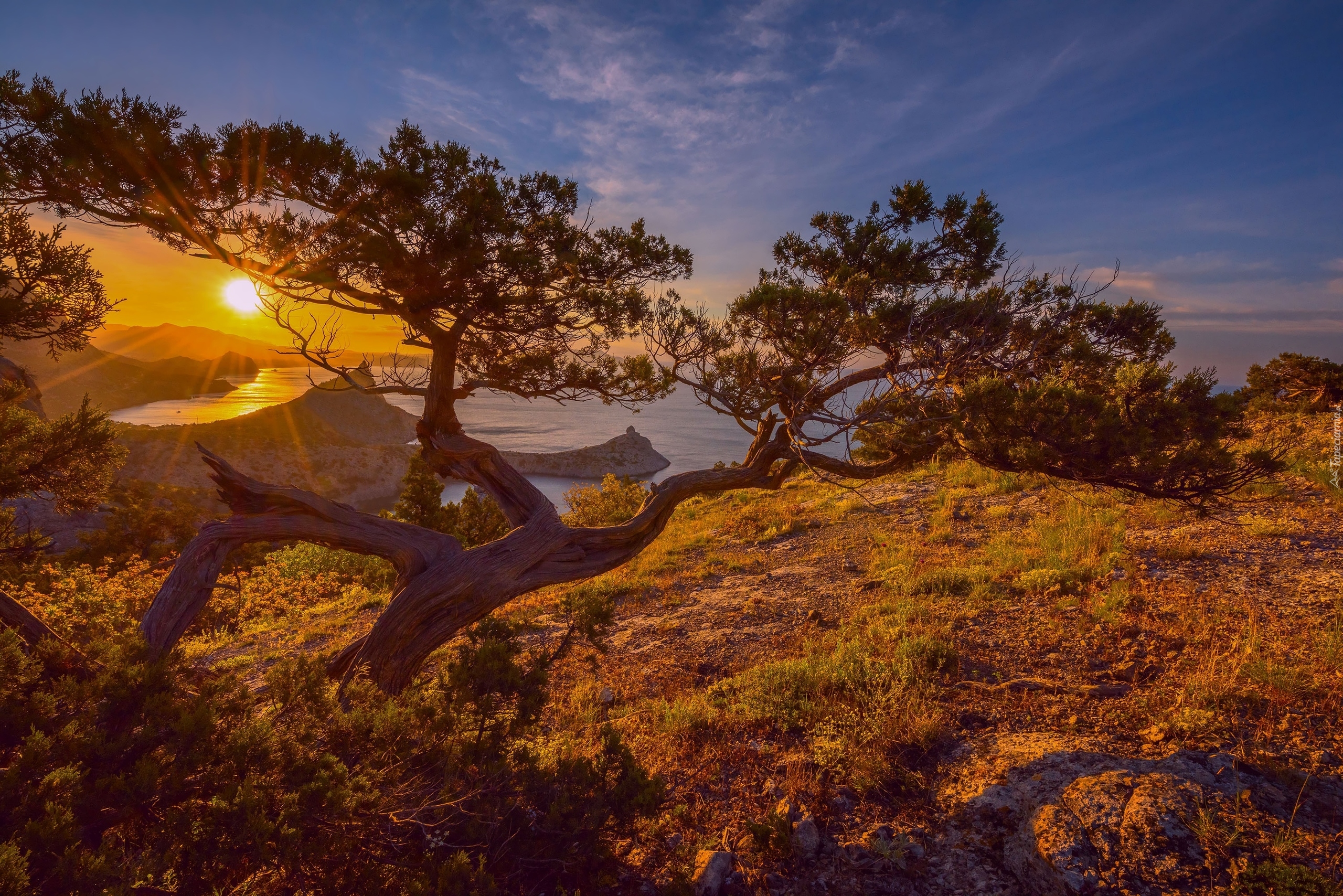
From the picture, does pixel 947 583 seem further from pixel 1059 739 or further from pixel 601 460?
pixel 601 460

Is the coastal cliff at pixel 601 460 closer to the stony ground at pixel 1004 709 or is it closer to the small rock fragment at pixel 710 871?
the stony ground at pixel 1004 709

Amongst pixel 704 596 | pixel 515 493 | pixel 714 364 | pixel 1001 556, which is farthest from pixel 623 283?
pixel 1001 556

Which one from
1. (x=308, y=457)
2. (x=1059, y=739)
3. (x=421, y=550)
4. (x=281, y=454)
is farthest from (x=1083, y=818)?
(x=281, y=454)

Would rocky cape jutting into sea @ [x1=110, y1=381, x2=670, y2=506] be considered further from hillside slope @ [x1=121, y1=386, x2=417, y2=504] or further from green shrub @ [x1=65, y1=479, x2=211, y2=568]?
green shrub @ [x1=65, y1=479, x2=211, y2=568]

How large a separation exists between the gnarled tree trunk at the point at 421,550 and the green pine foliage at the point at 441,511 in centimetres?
1226

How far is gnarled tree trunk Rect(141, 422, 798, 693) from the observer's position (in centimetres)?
417

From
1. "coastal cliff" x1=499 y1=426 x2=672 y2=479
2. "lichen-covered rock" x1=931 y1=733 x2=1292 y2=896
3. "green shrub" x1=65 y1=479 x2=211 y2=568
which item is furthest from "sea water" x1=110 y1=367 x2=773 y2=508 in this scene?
"lichen-covered rock" x1=931 y1=733 x2=1292 y2=896

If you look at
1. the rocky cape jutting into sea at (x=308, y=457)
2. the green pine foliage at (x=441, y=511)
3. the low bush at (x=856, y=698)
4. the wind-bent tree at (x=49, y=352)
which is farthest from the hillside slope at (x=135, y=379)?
the low bush at (x=856, y=698)

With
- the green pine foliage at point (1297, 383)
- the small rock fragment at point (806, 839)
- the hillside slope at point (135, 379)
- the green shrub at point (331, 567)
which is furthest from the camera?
the hillside slope at point (135, 379)

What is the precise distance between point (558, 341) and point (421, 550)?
8.46ft

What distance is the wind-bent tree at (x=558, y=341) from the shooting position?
3.78 metres

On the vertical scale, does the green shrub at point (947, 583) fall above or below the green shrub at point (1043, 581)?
below

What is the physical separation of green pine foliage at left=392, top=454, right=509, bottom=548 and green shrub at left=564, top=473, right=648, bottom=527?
9.68 ft

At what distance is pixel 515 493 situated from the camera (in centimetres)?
545
